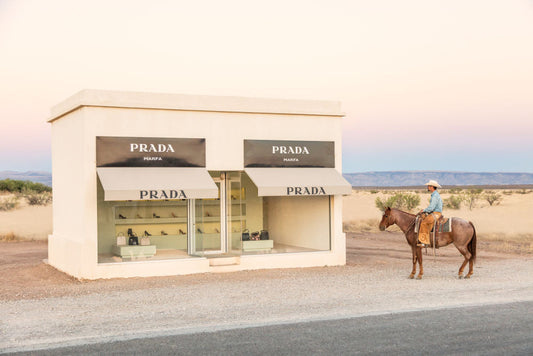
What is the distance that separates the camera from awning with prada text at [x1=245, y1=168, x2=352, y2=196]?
1712 cm

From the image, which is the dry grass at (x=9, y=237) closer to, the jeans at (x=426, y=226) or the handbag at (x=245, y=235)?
the handbag at (x=245, y=235)

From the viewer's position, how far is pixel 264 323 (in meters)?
10.0

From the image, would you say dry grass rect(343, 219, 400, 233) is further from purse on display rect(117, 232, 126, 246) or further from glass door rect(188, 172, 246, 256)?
purse on display rect(117, 232, 126, 246)

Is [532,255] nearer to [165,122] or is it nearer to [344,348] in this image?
[165,122]

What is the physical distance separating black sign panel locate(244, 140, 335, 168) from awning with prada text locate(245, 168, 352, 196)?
0.17m

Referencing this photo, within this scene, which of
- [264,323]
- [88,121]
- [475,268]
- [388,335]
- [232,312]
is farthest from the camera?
[475,268]

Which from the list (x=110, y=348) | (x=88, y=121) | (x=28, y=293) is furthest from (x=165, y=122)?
(x=110, y=348)

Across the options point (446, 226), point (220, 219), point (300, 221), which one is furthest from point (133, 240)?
point (446, 226)

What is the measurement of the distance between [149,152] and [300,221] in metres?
4.98

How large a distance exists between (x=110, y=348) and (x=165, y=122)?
9.15m

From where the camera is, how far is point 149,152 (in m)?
16.5

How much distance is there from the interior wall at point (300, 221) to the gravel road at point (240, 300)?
1.32m

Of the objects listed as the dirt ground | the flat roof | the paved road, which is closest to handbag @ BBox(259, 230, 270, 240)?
the dirt ground

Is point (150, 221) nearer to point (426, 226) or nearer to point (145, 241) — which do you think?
point (145, 241)
